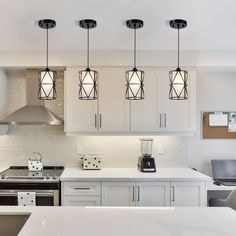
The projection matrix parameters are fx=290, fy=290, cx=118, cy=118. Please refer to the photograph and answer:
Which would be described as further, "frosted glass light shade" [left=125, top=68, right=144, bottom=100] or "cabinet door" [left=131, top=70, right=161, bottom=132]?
"cabinet door" [left=131, top=70, right=161, bottom=132]

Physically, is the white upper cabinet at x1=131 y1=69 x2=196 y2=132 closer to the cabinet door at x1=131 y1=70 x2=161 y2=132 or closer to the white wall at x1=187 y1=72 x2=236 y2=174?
the cabinet door at x1=131 y1=70 x2=161 y2=132

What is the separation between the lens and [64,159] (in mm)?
4168

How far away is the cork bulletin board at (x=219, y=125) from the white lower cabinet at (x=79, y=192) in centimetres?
182

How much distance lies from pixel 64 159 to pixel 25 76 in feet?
4.32

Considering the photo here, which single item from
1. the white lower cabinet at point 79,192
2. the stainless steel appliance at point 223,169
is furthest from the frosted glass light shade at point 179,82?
the stainless steel appliance at point 223,169

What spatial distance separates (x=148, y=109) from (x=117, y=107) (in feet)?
1.35

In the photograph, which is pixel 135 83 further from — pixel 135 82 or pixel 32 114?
pixel 32 114

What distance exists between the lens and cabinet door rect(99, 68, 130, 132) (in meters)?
3.82

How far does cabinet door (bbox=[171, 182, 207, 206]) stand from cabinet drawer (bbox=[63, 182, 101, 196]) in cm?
93

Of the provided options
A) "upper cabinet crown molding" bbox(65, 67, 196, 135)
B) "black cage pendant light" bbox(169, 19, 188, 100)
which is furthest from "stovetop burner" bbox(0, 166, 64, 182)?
"black cage pendant light" bbox(169, 19, 188, 100)

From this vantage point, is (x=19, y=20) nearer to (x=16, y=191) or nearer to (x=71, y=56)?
(x=71, y=56)

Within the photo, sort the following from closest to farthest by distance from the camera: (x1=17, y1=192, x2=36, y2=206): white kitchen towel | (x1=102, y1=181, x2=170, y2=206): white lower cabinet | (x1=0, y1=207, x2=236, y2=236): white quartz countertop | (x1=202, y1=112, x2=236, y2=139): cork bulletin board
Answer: (x1=0, y1=207, x2=236, y2=236): white quartz countertop → (x1=17, y1=192, x2=36, y2=206): white kitchen towel → (x1=102, y1=181, x2=170, y2=206): white lower cabinet → (x1=202, y1=112, x2=236, y2=139): cork bulletin board

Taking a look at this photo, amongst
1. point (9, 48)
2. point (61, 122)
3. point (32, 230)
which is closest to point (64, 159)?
point (61, 122)

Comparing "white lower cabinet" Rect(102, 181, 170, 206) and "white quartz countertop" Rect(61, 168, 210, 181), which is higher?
"white quartz countertop" Rect(61, 168, 210, 181)
